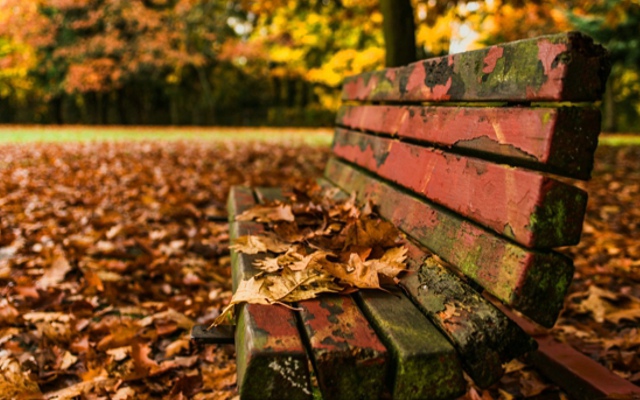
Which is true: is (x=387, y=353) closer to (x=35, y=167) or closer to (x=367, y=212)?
(x=367, y=212)

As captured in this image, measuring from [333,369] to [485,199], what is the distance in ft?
1.93

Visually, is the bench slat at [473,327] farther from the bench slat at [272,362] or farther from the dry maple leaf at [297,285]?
the bench slat at [272,362]

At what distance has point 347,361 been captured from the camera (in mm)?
1031

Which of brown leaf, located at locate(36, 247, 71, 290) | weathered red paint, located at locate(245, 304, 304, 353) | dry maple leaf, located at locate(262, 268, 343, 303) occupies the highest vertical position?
dry maple leaf, located at locate(262, 268, 343, 303)

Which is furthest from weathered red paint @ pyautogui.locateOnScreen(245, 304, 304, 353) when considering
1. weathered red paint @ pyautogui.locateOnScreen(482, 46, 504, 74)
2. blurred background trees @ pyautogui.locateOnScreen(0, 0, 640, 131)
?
blurred background trees @ pyautogui.locateOnScreen(0, 0, 640, 131)

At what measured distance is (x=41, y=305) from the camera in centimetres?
231

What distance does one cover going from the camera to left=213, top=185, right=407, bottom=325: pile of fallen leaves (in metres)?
1.31

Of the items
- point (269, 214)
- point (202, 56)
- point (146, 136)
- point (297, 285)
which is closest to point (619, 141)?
point (146, 136)

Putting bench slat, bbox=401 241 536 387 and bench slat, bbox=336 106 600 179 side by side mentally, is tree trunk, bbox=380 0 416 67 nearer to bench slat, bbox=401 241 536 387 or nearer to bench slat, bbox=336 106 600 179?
bench slat, bbox=336 106 600 179

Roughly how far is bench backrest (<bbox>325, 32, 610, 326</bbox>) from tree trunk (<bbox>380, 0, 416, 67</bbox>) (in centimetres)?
301

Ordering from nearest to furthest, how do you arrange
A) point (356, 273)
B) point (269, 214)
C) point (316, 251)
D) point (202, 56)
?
point (356, 273)
point (316, 251)
point (269, 214)
point (202, 56)

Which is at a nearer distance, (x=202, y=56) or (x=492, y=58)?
(x=492, y=58)

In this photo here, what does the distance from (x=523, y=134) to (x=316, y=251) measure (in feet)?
2.41

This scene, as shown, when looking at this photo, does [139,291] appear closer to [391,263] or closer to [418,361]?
[391,263]
